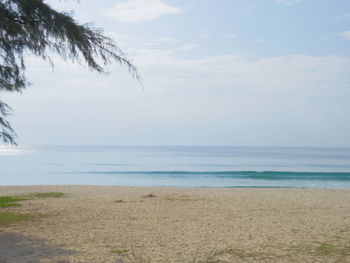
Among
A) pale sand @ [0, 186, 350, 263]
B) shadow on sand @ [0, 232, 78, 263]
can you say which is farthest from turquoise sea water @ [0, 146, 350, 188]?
shadow on sand @ [0, 232, 78, 263]

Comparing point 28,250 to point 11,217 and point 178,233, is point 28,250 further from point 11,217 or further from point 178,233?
point 11,217

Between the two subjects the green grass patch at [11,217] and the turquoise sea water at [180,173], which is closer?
the green grass patch at [11,217]

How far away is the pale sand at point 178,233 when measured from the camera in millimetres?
6539

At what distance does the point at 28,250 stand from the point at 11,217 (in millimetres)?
3874

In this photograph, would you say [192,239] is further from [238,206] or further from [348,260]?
[238,206]

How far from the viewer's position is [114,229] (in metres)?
8.91

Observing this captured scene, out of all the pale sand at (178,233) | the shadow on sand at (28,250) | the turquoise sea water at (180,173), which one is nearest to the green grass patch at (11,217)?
the pale sand at (178,233)

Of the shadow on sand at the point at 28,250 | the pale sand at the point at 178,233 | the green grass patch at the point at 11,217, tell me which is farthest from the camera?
the green grass patch at the point at 11,217

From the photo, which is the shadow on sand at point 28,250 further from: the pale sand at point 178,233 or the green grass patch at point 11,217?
the green grass patch at point 11,217

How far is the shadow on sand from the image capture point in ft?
20.3

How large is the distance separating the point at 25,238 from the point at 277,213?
6.94m

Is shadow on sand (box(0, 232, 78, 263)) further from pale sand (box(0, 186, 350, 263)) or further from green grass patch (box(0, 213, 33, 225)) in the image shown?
green grass patch (box(0, 213, 33, 225))

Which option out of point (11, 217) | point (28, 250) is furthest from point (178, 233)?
point (11, 217)

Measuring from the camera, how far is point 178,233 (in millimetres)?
8523
